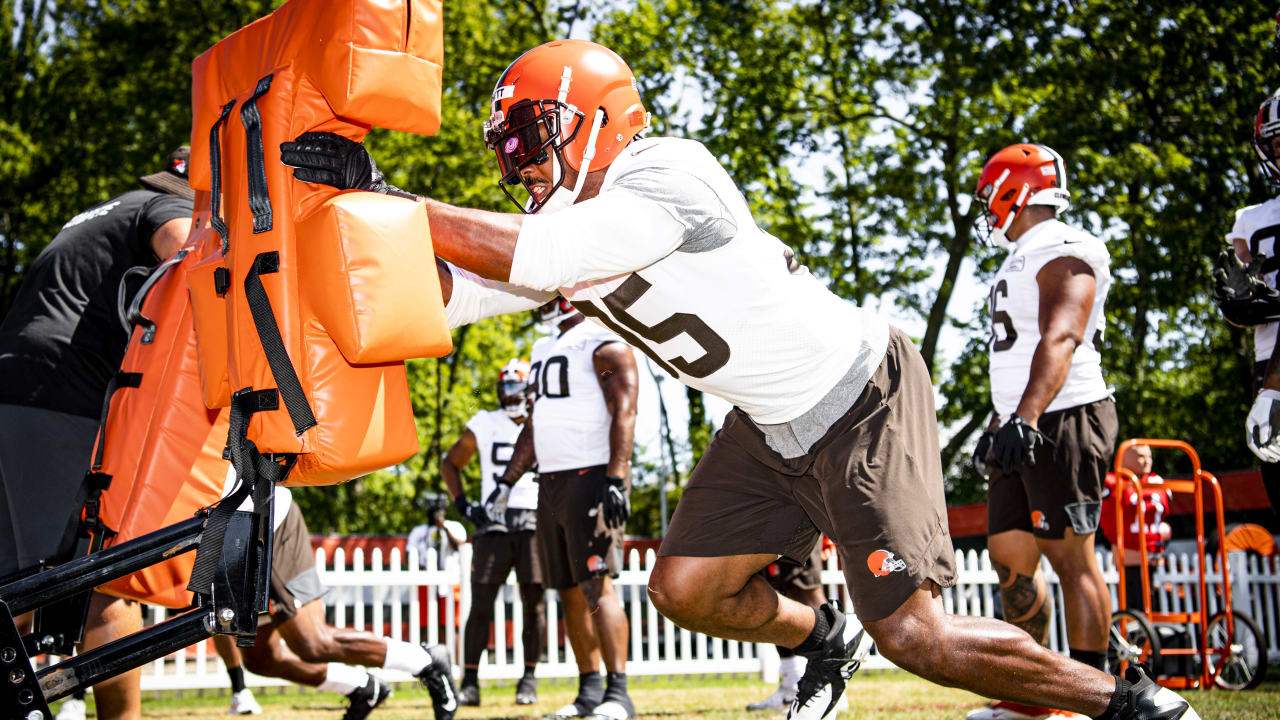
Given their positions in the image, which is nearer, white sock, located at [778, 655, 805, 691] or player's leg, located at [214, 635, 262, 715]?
white sock, located at [778, 655, 805, 691]

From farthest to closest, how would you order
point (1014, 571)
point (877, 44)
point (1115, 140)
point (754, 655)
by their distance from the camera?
point (877, 44), point (1115, 140), point (754, 655), point (1014, 571)

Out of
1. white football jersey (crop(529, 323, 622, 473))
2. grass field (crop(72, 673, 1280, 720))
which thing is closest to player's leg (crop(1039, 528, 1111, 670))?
grass field (crop(72, 673, 1280, 720))

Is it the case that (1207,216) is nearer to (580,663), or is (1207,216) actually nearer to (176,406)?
(580,663)

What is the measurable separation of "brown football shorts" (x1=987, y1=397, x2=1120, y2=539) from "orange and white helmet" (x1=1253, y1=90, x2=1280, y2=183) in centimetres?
128

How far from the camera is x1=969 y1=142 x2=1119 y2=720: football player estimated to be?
16.0 ft

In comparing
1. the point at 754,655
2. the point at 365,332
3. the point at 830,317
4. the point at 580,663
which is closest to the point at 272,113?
the point at 365,332

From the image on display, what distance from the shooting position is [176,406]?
3.37 meters

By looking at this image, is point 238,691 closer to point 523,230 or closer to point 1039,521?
point 1039,521

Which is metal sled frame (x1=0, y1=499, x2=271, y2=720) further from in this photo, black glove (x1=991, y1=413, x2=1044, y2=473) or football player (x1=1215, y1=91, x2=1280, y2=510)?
football player (x1=1215, y1=91, x2=1280, y2=510)

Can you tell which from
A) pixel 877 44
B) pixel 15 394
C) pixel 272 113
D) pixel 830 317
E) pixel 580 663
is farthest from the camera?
pixel 877 44

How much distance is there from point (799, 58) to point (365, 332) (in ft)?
62.4

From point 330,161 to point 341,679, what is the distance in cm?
337

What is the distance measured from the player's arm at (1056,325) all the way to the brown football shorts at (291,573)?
330 centimetres

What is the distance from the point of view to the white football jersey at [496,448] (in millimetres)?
9039
